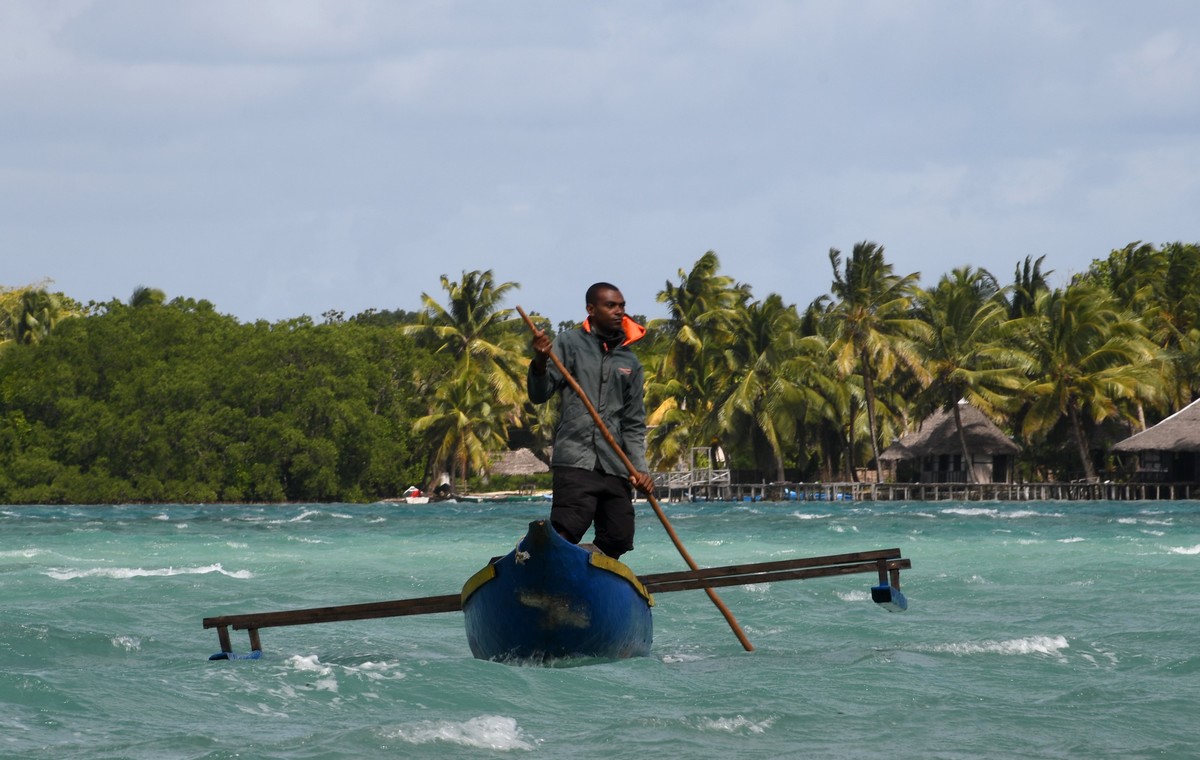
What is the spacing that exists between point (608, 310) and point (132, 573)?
41.8ft

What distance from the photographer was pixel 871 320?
52.6m

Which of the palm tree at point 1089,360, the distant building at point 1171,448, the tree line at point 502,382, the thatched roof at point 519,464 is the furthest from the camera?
the thatched roof at point 519,464

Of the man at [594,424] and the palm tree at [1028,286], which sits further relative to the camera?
the palm tree at [1028,286]

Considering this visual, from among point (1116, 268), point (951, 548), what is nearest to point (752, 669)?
point (951, 548)

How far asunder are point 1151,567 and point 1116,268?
43.9 m

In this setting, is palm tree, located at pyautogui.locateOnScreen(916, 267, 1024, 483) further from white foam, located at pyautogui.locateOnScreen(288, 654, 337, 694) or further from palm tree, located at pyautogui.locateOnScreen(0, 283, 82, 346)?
white foam, located at pyautogui.locateOnScreen(288, 654, 337, 694)

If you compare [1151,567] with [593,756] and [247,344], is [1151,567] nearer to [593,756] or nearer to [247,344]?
[593,756]

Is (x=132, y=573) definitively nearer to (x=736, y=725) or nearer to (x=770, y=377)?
(x=736, y=725)

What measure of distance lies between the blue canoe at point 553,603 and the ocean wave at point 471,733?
0.97 metres

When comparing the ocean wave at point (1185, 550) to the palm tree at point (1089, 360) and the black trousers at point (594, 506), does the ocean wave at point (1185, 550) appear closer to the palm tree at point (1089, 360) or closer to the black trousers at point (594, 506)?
the black trousers at point (594, 506)

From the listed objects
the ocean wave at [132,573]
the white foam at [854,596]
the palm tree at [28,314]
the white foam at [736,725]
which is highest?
the palm tree at [28,314]

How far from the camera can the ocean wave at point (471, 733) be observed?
7.04 m

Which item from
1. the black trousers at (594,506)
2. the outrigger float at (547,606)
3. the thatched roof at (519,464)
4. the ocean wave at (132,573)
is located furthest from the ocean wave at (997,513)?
the black trousers at (594,506)

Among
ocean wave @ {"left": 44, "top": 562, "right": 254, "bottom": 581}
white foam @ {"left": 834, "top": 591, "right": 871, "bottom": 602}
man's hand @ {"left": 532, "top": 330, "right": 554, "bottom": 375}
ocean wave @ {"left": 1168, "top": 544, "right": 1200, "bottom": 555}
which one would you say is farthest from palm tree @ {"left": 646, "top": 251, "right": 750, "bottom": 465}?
man's hand @ {"left": 532, "top": 330, "right": 554, "bottom": 375}
